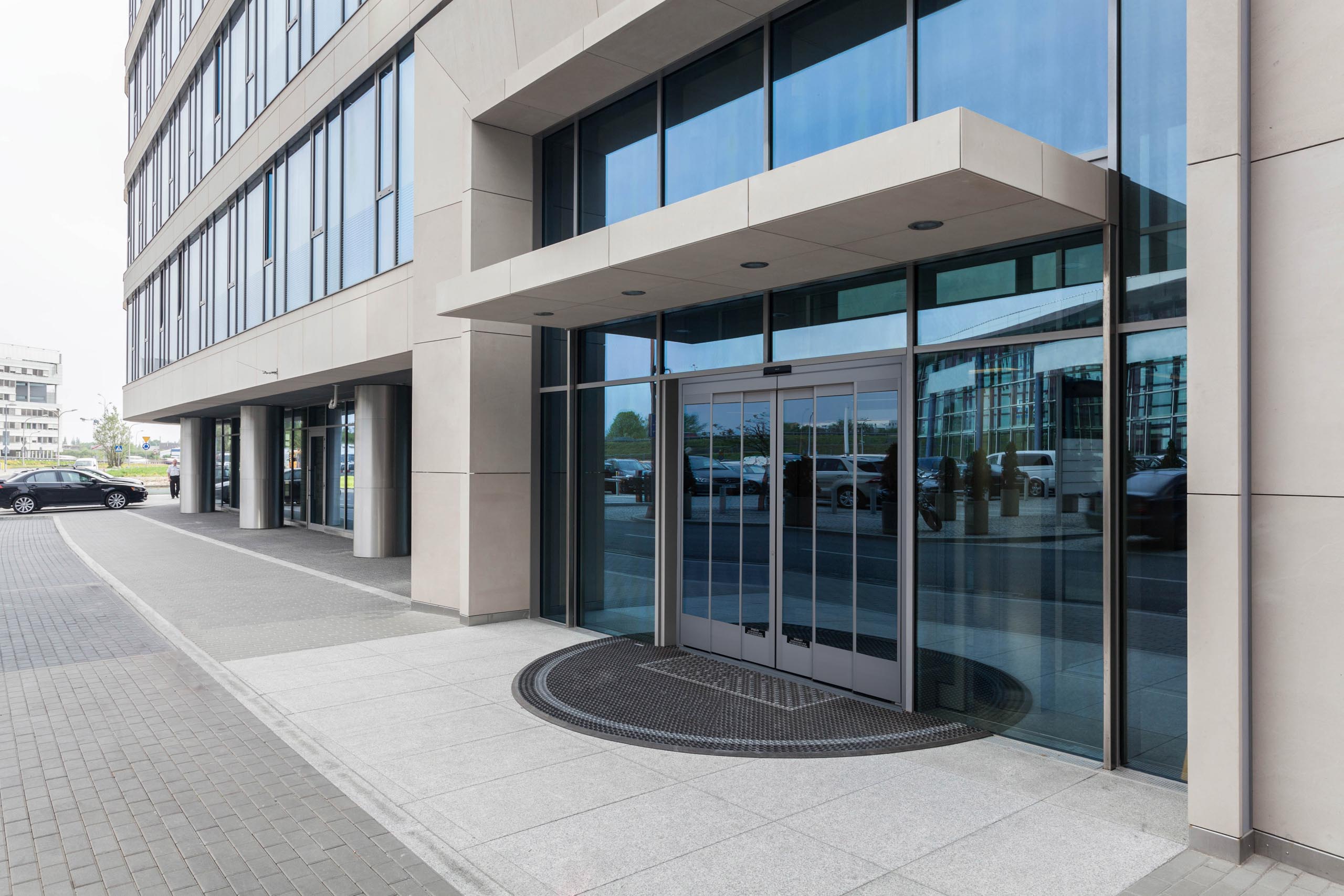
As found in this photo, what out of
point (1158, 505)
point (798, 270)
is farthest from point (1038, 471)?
point (798, 270)

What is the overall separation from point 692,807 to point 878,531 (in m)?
2.88

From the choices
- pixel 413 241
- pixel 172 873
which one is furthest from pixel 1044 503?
pixel 413 241

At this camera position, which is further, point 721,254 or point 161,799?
point 721,254

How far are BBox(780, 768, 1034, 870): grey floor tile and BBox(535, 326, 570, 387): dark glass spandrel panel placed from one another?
21.3ft

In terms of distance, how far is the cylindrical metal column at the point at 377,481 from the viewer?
58.9ft

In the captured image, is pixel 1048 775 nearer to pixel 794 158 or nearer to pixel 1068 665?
pixel 1068 665

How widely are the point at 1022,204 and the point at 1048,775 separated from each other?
11.7 feet

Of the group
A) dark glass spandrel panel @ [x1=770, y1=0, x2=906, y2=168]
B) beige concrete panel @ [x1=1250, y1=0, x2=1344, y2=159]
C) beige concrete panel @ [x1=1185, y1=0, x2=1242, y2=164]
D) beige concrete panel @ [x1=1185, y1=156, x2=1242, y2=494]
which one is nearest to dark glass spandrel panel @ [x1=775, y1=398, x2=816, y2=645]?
dark glass spandrel panel @ [x1=770, y1=0, x2=906, y2=168]

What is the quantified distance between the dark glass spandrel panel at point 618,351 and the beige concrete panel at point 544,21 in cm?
311

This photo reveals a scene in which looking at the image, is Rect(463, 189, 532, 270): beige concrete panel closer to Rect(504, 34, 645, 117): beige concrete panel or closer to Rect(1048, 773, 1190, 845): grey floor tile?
Rect(504, 34, 645, 117): beige concrete panel

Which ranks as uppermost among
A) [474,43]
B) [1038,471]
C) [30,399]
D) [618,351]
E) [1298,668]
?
[30,399]

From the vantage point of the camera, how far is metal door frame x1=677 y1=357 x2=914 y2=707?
6.95 meters

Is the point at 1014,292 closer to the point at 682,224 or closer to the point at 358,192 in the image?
the point at 682,224

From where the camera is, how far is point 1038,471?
239 inches
